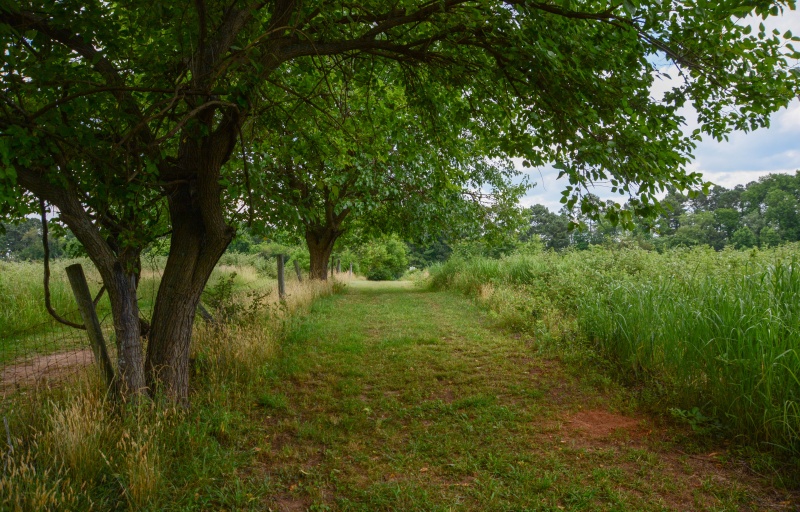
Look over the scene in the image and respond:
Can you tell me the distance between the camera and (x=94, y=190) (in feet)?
13.3

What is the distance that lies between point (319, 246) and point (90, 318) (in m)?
13.0

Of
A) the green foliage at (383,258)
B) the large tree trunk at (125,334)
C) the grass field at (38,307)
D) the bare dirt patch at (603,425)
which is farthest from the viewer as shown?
the green foliage at (383,258)

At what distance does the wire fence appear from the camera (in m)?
4.80

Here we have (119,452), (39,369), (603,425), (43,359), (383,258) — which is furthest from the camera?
(383,258)

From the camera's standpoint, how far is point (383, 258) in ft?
117

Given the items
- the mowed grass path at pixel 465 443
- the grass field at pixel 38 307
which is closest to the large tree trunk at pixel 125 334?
the mowed grass path at pixel 465 443

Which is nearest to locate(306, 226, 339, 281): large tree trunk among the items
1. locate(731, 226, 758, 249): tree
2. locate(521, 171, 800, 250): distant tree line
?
locate(521, 171, 800, 250): distant tree line

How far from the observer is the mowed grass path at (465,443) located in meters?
3.27

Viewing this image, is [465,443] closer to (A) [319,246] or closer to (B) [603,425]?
(B) [603,425]

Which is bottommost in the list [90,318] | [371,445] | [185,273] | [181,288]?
[371,445]

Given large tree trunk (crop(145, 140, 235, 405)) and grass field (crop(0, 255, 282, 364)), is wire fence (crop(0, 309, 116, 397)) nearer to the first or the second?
grass field (crop(0, 255, 282, 364))

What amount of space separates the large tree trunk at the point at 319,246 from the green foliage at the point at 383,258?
1206 cm

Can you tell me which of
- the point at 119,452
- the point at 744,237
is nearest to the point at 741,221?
the point at 744,237

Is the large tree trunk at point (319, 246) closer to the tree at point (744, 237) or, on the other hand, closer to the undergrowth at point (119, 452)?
the undergrowth at point (119, 452)
